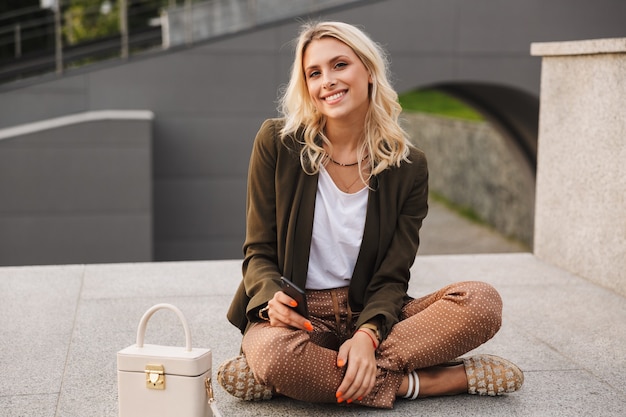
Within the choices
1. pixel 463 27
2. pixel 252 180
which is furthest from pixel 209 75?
pixel 252 180

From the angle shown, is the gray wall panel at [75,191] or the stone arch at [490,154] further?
the stone arch at [490,154]

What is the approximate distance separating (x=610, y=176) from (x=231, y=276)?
8.03 ft

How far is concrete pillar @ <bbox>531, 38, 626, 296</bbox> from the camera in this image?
5.20 metres

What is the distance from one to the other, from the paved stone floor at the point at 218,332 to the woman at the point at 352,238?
13 cm

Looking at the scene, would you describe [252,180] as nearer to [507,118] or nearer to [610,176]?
[610,176]

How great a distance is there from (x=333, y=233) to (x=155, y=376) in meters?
0.91

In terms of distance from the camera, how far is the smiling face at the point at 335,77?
3271 mm

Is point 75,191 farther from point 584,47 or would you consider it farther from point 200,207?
point 584,47

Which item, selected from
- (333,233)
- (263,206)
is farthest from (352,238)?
(263,206)

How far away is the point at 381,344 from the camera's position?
3.18m

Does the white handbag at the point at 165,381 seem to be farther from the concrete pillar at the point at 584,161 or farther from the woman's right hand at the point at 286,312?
the concrete pillar at the point at 584,161

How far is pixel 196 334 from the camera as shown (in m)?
4.23

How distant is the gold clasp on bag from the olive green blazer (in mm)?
538

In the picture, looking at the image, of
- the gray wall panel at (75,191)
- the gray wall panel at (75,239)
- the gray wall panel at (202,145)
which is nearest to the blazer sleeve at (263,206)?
the gray wall panel at (75,191)
